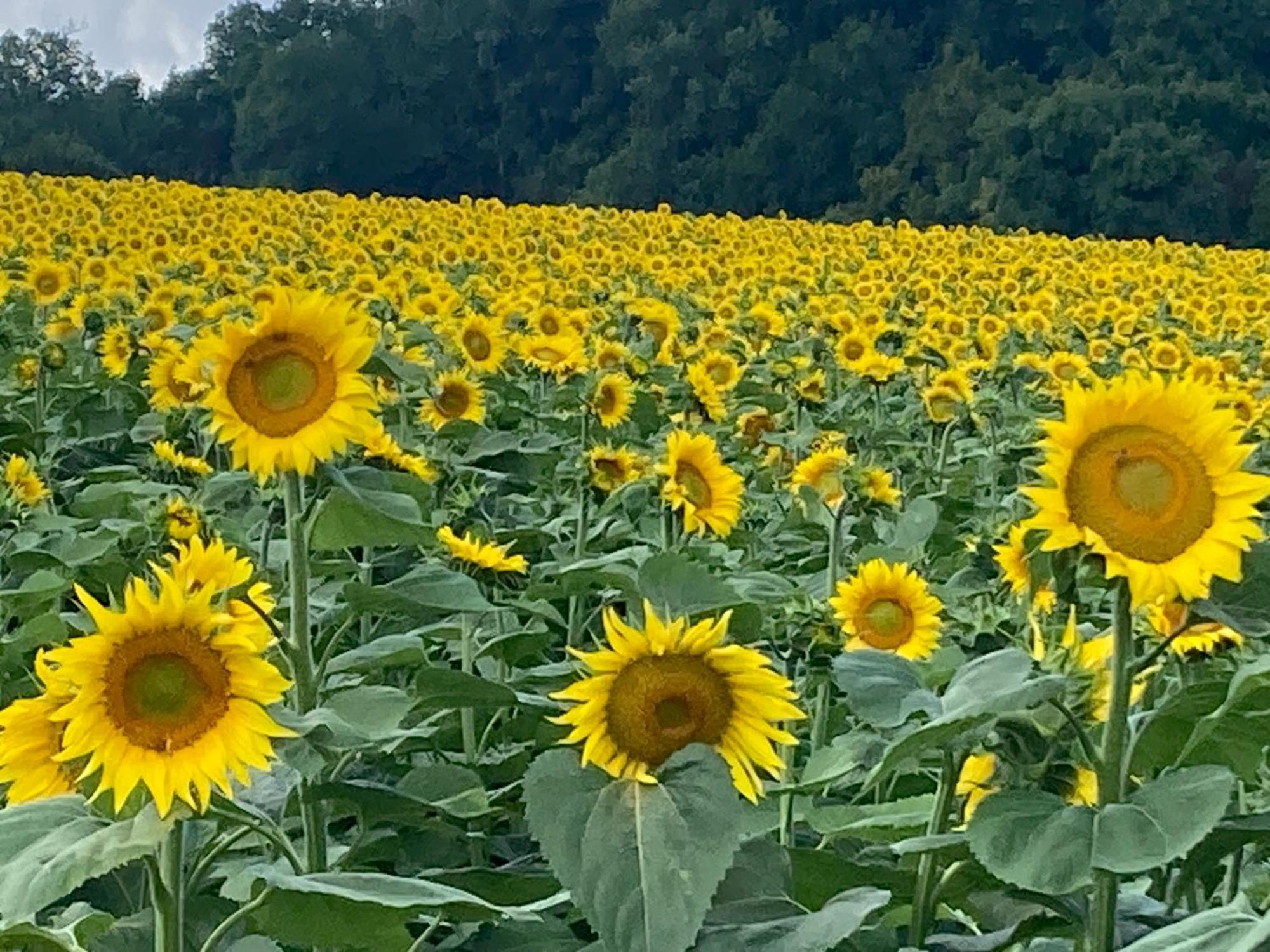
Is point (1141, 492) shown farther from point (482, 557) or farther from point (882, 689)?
point (482, 557)

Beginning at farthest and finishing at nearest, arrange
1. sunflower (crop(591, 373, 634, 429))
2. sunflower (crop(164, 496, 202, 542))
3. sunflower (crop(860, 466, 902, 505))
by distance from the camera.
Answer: sunflower (crop(591, 373, 634, 429)) → sunflower (crop(860, 466, 902, 505)) → sunflower (crop(164, 496, 202, 542))

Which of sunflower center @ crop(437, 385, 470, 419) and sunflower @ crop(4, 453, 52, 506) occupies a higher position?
sunflower center @ crop(437, 385, 470, 419)

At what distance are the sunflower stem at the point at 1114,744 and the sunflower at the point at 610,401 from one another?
115 inches

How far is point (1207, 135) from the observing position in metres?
31.2

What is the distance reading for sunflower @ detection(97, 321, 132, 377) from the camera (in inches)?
227

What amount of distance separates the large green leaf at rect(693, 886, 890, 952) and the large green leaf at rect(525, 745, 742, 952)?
0.05 metres

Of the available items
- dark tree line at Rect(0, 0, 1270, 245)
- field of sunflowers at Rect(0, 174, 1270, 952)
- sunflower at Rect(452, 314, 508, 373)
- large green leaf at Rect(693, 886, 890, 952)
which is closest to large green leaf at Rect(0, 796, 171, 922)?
field of sunflowers at Rect(0, 174, 1270, 952)

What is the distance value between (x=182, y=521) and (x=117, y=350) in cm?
303

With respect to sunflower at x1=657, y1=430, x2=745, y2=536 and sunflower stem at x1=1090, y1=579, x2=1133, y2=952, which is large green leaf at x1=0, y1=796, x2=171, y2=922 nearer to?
sunflower stem at x1=1090, y1=579, x2=1133, y2=952

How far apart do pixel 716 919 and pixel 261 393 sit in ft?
2.69

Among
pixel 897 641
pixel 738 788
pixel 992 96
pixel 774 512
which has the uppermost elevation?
pixel 992 96

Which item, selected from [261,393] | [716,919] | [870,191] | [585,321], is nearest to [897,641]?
[261,393]

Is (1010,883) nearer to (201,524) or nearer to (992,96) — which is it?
(201,524)

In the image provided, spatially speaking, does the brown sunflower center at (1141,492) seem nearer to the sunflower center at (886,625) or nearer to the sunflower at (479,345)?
the sunflower center at (886,625)
